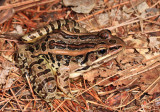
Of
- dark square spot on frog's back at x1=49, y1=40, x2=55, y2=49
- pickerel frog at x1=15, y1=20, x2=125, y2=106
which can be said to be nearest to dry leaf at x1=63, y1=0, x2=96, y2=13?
pickerel frog at x1=15, y1=20, x2=125, y2=106

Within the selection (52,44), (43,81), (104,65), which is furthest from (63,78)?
(104,65)

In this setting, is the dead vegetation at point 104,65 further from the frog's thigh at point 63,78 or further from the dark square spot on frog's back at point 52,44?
the dark square spot on frog's back at point 52,44

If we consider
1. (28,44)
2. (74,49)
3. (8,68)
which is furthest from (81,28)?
(8,68)

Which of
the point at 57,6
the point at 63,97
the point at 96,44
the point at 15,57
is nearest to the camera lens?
the point at 96,44

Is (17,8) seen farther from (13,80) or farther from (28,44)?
(13,80)

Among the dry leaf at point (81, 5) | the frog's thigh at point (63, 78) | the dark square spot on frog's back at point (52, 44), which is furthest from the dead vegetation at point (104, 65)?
the dark square spot on frog's back at point (52, 44)

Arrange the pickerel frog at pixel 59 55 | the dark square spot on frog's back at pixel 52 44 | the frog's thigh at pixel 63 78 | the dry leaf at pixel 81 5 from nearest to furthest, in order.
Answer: the pickerel frog at pixel 59 55 < the dark square spot on frog's back at pixel 52 44 < the frog's thigh at pixel 63 78 < the dry leaf at pixel 81 5
